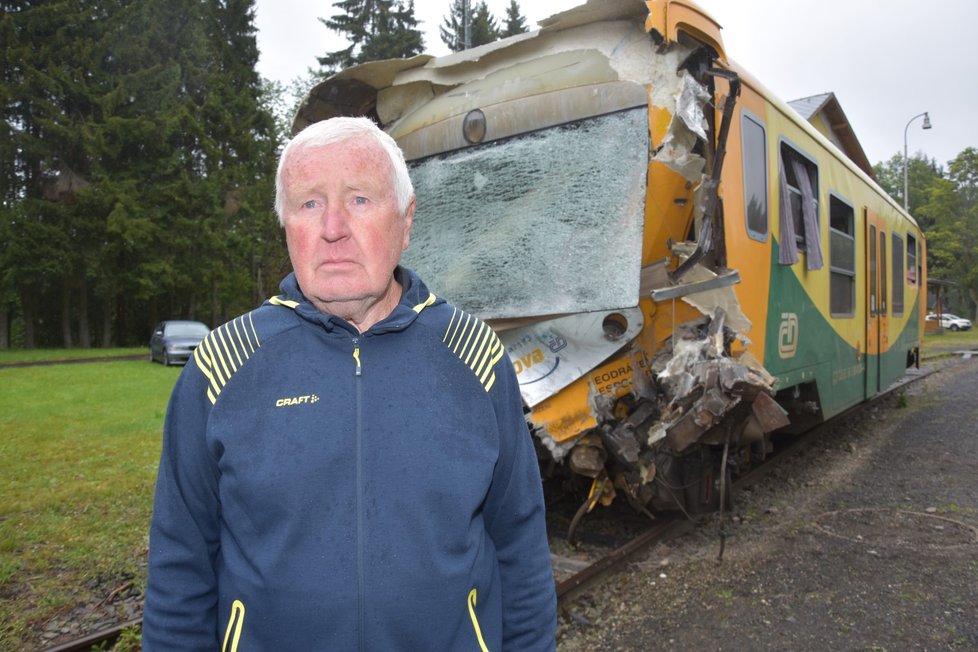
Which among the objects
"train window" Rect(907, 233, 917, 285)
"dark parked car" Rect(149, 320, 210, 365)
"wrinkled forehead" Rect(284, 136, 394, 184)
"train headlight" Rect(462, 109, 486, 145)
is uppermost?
"train headlight" Rect(462, 109, 486, 145)

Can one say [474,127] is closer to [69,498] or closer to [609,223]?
[609,223]

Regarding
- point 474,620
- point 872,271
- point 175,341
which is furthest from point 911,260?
point 175,341

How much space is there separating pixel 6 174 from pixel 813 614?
1296 inches

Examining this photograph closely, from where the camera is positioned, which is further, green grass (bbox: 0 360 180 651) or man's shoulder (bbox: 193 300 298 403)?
green grass (bbox: 0 360 180 651)

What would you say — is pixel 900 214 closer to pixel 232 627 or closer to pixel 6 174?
pixel 232 627

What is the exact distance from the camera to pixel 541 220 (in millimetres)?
4406

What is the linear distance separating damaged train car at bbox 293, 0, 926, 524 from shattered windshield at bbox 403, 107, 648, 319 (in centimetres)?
1

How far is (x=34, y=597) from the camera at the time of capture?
4.36 meters

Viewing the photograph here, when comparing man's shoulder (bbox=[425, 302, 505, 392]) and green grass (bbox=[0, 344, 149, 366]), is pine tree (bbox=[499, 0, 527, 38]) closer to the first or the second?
green grass (bbox=[0, 344, 149, 366])

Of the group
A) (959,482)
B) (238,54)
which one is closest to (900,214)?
(959,482)

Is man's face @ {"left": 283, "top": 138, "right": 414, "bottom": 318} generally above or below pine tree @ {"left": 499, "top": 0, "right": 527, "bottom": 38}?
below

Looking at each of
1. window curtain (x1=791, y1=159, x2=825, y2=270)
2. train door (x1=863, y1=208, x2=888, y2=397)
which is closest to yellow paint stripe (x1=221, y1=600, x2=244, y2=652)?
window curtain (x1=791, y1=159, x2=825, y2=270)

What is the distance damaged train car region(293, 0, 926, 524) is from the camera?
409 cm

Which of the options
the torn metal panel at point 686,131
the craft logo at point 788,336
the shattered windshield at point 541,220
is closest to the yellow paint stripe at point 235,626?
the shattered windshield at point 541,220
